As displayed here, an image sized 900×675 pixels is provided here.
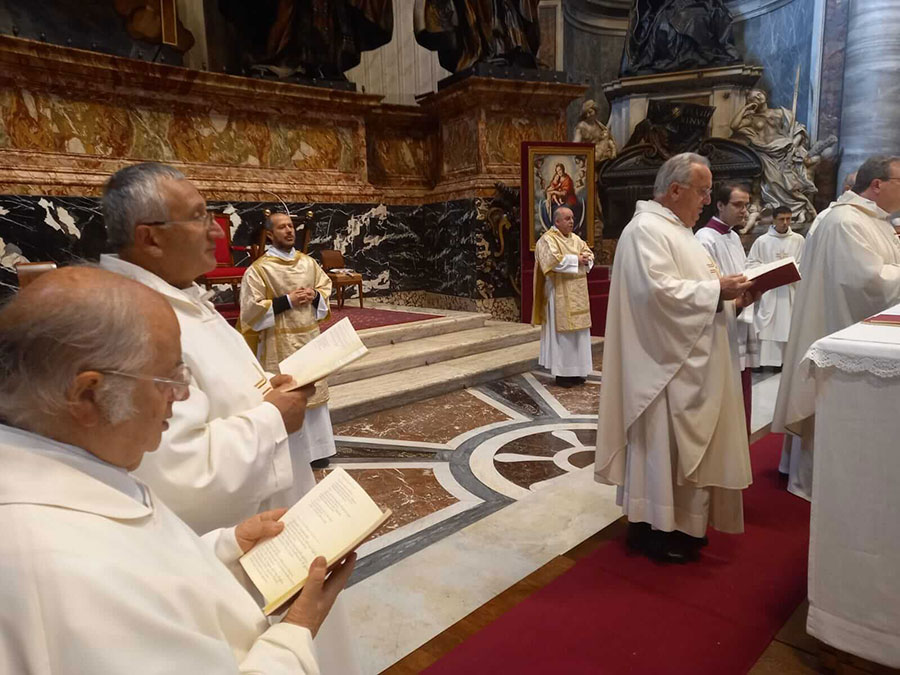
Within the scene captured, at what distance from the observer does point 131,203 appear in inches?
63.8

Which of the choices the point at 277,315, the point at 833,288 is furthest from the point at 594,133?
the point at 277,315

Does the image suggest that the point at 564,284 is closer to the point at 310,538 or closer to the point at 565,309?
the point at 565,309

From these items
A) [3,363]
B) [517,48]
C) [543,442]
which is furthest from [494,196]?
[3,363]

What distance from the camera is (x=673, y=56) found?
14367 millimetres

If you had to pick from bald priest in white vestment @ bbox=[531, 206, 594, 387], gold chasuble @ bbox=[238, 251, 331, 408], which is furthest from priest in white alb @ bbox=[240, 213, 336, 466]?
bald priest in white vestment @ bbox=[531, 206, 594, 387]

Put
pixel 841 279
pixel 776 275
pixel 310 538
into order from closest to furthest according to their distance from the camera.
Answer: pixel 310 538
pixel 776 275
pixel 841 279

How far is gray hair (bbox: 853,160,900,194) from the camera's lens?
3.35 meters

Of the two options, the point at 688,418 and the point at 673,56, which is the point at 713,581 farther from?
the point at 673,56

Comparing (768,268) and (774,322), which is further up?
(768,268)

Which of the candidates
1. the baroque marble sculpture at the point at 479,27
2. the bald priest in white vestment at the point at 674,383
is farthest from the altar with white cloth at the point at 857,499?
the baroque marble sculpture at the point at 479,27

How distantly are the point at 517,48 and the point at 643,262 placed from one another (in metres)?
7.41

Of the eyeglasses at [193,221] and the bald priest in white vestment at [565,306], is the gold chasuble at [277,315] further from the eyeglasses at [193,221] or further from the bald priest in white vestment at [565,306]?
the bald priest in white vestment at [565,306]

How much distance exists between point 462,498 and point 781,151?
12.8 m

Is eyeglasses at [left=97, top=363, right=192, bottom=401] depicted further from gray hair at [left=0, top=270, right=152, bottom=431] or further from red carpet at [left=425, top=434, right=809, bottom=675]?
red carpet at [left=425, top=434, right=809, bottom=675]
